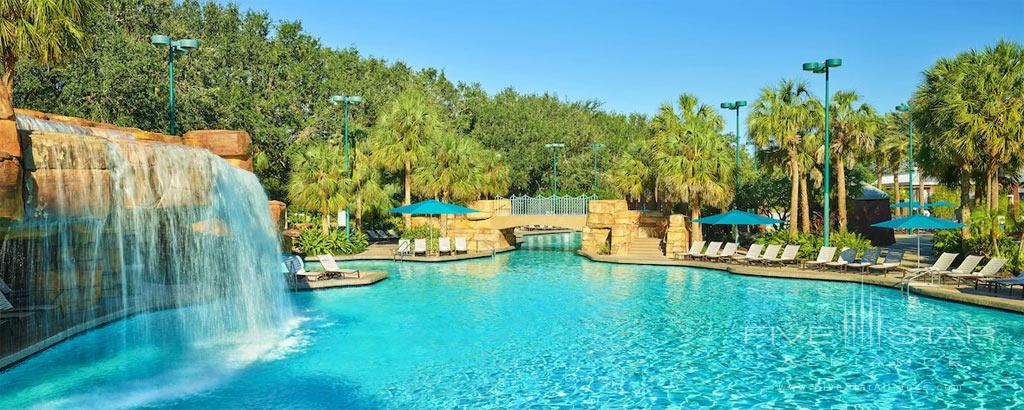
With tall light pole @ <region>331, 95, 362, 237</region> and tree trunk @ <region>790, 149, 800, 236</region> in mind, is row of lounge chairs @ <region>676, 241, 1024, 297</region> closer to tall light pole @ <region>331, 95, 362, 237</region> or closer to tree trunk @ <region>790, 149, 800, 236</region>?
tree trunk @ <region>790, 149, 800, 236</region>

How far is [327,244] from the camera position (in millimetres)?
30750

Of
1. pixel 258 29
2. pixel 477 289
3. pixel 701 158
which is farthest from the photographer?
pixel 258 29

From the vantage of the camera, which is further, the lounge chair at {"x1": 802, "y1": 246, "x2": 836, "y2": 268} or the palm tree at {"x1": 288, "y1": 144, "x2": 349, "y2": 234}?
the palm tree at {"x1": 288, "y1": 144, "x2": 349, "y2": 234}

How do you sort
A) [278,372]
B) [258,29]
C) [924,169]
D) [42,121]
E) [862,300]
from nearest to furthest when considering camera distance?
[278,372]
[42,121]
[862,300]
[924,169]
[258,29]

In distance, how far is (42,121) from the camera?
12938 mm

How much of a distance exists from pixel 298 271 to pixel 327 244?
10.1 m

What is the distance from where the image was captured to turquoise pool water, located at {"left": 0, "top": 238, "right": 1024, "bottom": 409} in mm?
10234

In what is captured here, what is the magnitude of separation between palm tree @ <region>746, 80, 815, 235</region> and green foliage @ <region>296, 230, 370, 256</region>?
717 inches

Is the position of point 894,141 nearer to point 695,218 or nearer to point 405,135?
point 695,218

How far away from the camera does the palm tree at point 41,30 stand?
14.5 metres

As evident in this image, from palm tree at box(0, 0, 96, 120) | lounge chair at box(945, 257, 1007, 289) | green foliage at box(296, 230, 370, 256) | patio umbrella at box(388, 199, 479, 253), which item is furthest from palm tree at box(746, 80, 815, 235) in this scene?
palm tree at box(0, 0, 96, 120)

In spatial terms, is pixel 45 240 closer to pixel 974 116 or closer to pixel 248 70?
pixel 974 116

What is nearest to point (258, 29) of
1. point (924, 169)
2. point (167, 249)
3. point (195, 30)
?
point (195, 30)

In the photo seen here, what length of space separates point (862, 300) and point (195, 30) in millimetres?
44231
